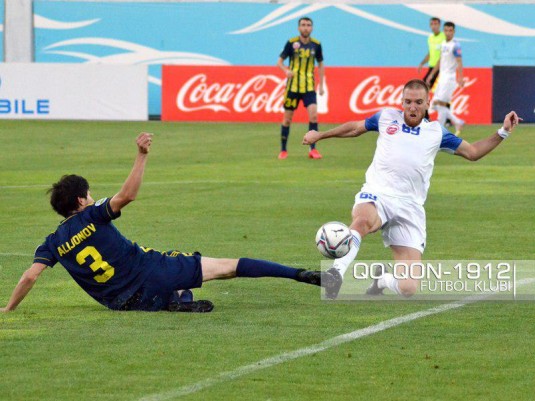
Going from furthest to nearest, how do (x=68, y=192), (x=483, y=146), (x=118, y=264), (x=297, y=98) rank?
(x=297, y=98) < (x=483, y=146) < (x=118, y=264) < (x=68, y=192)

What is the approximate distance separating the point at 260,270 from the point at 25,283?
1630 mm

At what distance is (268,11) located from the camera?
3850 centimetres

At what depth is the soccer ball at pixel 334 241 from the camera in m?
8.84

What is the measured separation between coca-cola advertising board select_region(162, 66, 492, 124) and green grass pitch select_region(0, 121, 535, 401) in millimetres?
Result: 10697

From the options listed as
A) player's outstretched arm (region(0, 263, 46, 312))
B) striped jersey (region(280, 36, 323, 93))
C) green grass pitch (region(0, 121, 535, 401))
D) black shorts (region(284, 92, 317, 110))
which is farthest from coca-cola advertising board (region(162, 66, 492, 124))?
player's outstretched arm (region(0, 263, 46, 312))

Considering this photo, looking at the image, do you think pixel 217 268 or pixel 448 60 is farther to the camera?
pixel 448 60

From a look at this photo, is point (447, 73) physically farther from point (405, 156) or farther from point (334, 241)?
point (334, 241)

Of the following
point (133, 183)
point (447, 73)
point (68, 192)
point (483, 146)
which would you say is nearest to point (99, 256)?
point (68, 192)

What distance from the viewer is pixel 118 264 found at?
334 inches

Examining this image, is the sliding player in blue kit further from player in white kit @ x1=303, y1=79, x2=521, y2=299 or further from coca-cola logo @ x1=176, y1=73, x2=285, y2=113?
Result: coca-cola logo @ x1=176, y1=73, x2=285, y2=113

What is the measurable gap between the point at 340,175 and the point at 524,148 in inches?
245

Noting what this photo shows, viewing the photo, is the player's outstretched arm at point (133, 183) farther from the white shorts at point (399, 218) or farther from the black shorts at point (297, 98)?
the black shorts at point (297, 98)

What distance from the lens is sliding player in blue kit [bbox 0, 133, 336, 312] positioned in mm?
8367

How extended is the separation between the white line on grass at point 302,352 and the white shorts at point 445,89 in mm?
18064
